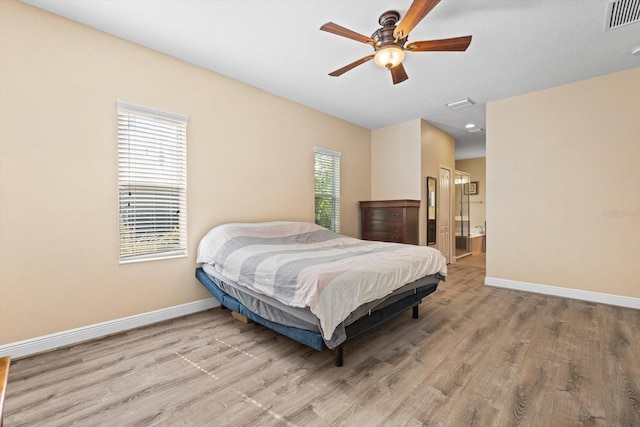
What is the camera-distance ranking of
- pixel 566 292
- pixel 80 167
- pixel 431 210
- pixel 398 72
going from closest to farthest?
pixel 80 167
pixel 398 72
pixel 566 292
pixel 431 210

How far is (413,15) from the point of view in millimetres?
1932

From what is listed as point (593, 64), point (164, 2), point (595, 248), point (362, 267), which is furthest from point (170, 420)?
point (593, 64)

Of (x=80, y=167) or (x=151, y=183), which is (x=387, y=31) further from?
(x=80, y=167)

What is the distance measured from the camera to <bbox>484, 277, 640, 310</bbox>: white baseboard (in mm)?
3287

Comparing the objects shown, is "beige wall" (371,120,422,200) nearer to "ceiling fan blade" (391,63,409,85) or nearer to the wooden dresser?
the wooden dresser

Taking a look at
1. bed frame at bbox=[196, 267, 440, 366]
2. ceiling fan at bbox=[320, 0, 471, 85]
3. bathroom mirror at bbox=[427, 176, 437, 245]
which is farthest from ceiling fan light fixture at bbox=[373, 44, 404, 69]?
bathroom mirror at bbox=[427, 176, 437, 245]

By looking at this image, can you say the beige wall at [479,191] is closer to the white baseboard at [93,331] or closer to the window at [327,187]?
the window at [327,187]

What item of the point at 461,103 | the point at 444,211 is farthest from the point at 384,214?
the point at 461,103

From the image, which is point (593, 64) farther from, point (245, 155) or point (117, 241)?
point (117, 241)

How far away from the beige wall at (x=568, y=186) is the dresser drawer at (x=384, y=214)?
1381 mm

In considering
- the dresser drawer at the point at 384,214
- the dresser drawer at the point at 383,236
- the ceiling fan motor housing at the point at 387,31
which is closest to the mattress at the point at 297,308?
the dresser drawer at the point at 383,236

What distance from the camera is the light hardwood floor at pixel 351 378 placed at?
155 centimetres

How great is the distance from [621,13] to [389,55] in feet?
6.62

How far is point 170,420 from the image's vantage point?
4.98 feet
